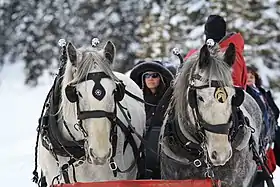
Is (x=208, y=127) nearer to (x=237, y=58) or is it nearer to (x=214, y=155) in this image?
(x=214, y=155)

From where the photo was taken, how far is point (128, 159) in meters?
5.91

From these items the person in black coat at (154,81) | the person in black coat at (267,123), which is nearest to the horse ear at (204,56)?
the person in black coat at (267,123)

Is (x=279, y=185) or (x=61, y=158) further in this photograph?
(x=279, y=185)

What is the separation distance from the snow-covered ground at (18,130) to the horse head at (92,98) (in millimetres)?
6569

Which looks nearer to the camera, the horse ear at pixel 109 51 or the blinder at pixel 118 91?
the blinder at pixel 118 91

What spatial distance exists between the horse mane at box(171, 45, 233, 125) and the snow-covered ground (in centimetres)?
610

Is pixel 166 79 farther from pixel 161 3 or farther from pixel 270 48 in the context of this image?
pixel 161 3

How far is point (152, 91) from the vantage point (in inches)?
279

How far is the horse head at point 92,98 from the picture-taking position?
15.5 feet

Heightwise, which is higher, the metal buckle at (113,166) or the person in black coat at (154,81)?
the person in black coat at (154,81)

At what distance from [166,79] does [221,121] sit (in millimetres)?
2419

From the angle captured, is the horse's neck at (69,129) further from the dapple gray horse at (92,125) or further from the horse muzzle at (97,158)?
the horse muzzle at (97,158)

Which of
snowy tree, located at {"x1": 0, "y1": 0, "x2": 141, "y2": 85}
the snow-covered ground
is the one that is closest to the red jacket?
the snow-covered ground

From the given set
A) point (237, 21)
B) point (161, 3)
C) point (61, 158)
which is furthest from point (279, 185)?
point (161, 3)
